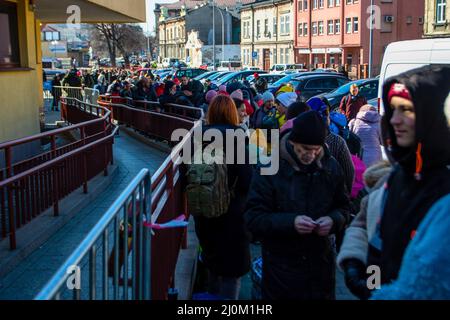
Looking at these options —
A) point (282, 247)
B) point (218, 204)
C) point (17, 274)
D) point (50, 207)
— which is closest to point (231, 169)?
point (218, 204)

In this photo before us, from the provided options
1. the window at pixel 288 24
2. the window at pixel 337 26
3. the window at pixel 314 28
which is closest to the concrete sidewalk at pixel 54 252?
the window at pixel 337 26

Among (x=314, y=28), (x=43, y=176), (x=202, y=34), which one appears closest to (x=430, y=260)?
(x=43, y=176)

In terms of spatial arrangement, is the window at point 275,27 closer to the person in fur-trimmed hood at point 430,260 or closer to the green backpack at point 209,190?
the green backpack at point 209,190

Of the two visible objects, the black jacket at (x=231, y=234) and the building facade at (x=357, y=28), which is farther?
the building facade at (x=357, y=28)

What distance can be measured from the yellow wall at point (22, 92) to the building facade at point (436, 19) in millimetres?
35804

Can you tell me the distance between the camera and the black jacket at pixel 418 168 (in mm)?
2145

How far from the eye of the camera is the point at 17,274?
551 centimetres

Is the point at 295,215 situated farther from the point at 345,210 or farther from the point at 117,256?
the point at 117,256

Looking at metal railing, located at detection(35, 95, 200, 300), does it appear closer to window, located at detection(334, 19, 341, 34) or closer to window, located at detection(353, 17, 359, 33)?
window, located at detection(353, 17, 359, 33)

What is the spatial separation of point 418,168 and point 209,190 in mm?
2391

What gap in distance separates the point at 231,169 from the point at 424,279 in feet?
8.91

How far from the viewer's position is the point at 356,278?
2678 millimetres

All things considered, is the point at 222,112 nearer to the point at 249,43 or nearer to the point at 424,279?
the point at 424,279

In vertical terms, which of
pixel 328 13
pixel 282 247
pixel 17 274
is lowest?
pixel 17 274
